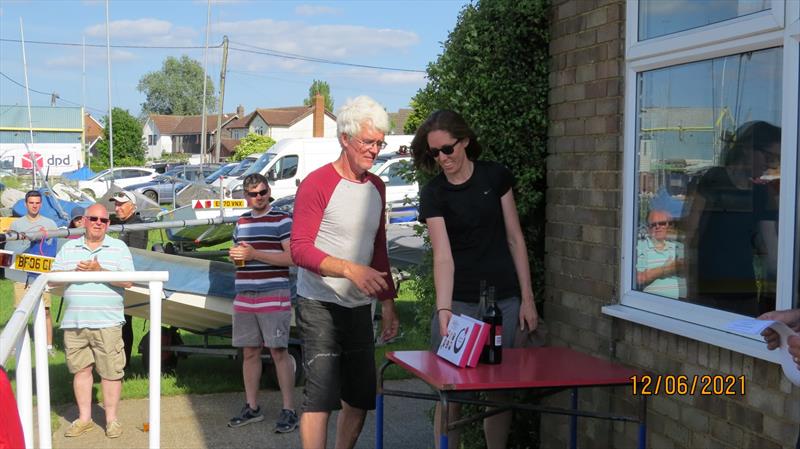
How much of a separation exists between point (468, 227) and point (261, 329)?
3.21 m

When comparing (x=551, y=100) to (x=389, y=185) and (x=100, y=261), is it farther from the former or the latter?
(x=389, y=185)

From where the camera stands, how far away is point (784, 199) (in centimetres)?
378

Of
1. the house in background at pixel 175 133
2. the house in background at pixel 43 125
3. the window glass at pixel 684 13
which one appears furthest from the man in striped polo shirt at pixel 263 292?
the house in background at pixel 175 133

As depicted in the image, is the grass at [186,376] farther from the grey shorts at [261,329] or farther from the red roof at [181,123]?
the red roof at [181,123]

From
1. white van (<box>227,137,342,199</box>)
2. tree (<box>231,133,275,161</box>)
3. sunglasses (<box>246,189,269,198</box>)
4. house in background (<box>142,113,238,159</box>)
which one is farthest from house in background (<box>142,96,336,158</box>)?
sunglasses (<box>246,189,269,198</box>)

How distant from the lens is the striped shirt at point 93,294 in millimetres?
7301

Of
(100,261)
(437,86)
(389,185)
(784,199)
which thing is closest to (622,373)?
(784,199)

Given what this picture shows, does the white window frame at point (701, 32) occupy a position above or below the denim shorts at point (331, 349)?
above

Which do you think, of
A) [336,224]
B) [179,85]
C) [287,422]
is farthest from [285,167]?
[179,85]

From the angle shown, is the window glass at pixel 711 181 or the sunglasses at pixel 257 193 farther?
the sunglasses at pixel 257 193

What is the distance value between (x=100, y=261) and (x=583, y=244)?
4017 mm

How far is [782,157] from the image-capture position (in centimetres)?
380

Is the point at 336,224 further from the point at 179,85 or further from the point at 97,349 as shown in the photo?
the point at 179,85
